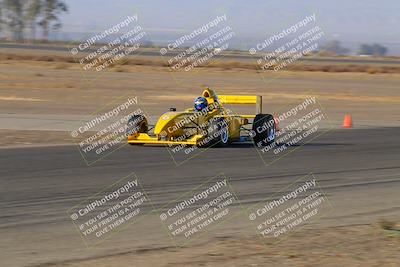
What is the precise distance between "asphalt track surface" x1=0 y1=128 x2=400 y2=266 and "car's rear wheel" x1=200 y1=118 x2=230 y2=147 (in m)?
0.20

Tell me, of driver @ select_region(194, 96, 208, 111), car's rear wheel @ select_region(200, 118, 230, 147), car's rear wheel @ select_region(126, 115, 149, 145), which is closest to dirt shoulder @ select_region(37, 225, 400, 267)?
car's rear wheel @ select_region(200, 118, 230, 147)

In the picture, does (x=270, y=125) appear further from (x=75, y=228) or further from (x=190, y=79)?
(x=190, y=79)

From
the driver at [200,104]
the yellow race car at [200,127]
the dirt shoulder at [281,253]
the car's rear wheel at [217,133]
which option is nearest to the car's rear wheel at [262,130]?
the yellow race car at [200,127]

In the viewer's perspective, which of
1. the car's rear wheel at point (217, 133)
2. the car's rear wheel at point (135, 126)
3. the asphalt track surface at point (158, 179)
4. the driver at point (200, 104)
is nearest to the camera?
the asphalt track surface at point (158, 179)

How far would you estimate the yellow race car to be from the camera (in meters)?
18.1

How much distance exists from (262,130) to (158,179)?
5644mm

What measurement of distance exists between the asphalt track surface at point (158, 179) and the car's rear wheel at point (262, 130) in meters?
0.32

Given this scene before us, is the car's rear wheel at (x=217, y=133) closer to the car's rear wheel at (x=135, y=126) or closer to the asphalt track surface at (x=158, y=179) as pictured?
the asphalt track surface at (x=158, y=179)

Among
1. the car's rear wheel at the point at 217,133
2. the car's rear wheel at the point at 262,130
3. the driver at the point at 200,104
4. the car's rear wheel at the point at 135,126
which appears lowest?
the car's rear wheel at the point at 262,130

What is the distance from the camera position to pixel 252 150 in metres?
18.3

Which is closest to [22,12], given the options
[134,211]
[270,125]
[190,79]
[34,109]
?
[190,79]

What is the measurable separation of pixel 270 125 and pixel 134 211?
874cm

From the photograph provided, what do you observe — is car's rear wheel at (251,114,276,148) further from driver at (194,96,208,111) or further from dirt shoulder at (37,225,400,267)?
dirt shoulder at (37,225,400,267)

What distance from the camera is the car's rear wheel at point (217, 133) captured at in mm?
18000
